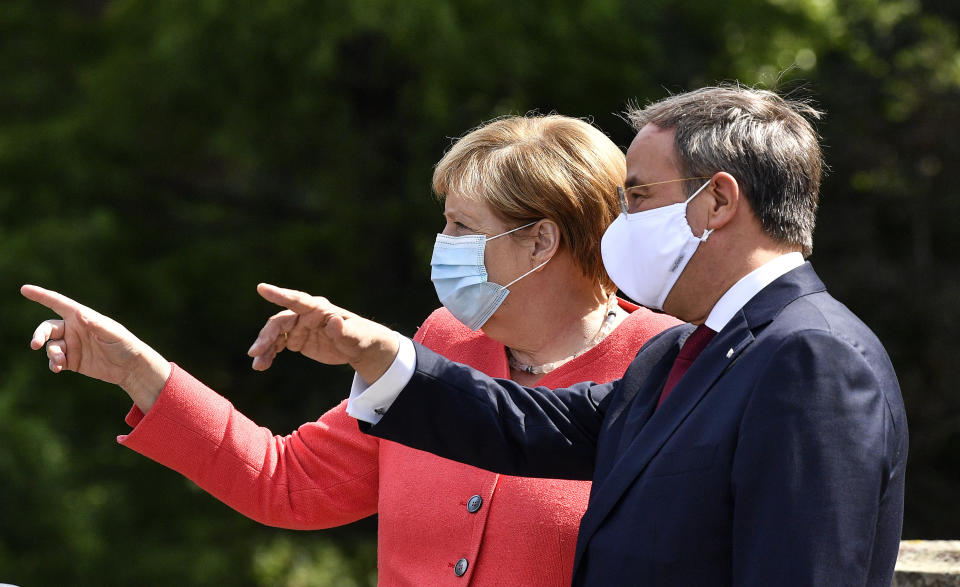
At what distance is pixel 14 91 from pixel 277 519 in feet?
19.7

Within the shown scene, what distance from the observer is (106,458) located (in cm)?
705

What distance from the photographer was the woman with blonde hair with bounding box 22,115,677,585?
2.18 metres

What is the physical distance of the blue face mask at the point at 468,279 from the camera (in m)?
2.41

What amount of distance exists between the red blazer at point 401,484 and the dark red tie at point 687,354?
41 cm

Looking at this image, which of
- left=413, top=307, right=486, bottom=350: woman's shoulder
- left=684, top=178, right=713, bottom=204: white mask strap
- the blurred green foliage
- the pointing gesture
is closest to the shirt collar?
left=684, top=178, right=713, bottom=204: white mask strap

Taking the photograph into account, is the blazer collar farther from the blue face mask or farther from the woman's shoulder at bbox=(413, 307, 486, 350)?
the woman's shoulder at bbox=(413, 307, 486, 350)

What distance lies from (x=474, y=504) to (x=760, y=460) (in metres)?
0.81

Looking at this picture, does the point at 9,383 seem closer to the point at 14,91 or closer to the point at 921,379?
the point at 14,91

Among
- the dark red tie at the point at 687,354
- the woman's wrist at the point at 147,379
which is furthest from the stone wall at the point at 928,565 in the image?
the woman's wrist at the point at 147,379

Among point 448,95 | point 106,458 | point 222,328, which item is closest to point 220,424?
point 448,95

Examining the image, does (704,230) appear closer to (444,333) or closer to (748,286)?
(748,286)

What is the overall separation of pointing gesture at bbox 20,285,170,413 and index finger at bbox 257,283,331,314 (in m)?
0.47

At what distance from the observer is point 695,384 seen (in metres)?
1.74

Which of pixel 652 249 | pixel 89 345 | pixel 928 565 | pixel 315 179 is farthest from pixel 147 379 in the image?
pixel 315 179
